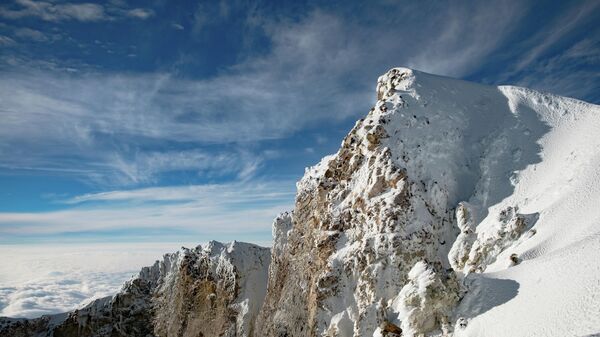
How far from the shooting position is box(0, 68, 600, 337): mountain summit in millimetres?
23969

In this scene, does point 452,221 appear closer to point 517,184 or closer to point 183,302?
point 517,184

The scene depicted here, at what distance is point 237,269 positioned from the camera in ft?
238

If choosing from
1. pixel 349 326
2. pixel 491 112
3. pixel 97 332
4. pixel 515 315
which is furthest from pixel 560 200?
pixel 97 332

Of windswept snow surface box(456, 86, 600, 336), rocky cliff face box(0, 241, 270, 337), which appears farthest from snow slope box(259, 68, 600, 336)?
rocky cliff face box(0, 241, 270, 337)

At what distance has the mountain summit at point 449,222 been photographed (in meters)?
24.0

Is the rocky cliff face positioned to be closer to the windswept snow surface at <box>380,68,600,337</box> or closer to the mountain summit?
the mountain summit

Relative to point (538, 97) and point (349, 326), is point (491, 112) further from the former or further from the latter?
point (349, 326)

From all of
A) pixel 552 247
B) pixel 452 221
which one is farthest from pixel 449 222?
pixel 552 247

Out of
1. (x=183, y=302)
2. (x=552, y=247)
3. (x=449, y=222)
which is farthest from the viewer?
(x=183, y=302)

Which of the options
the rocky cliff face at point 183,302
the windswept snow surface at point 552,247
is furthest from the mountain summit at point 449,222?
the rocky cliff face at point 183,302

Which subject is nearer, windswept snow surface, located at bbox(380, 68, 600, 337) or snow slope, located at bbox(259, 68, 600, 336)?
windswept snow surface, located at bbox(380, 68, 600, 337)

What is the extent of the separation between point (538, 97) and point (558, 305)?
1216 inches

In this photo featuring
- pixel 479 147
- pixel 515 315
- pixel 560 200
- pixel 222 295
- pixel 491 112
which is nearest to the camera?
pixel 515 315

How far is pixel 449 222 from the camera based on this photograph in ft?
118
